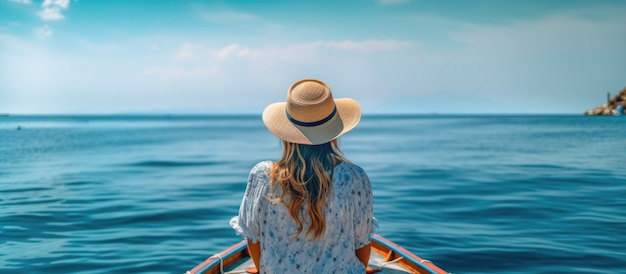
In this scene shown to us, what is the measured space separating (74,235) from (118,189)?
7562 millimetres

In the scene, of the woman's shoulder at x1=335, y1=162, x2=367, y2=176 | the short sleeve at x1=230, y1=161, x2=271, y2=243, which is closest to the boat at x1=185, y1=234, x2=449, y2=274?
the short sleeve at x1=230, y1=161, x2=271, y2=243

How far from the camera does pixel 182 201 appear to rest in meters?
16.1

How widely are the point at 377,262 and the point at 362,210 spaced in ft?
9.11

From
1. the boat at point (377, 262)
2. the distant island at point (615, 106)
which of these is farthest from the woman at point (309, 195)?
the distant island at point (615, 106)

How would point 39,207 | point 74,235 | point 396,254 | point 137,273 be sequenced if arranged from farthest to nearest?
point 39,207
point 74,235
point 137,273
point 396,254

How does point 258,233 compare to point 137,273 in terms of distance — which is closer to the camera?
point 258,233

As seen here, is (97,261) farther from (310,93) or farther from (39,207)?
(310,93)

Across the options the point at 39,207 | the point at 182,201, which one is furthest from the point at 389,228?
the point at 39,207

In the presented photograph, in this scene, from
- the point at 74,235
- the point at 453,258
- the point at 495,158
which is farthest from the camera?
the point at 495,158

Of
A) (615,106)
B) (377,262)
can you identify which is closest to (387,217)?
(377,262)

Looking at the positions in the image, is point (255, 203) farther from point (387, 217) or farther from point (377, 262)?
point (387, 217)

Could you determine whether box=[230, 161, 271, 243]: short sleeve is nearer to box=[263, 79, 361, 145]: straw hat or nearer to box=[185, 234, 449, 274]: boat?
box=[263, 79, 361, 145]: straw hat

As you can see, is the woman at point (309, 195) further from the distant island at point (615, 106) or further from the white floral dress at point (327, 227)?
the distant island at point (615, 106)

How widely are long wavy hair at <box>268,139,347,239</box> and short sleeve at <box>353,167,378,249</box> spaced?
19 centimetres
